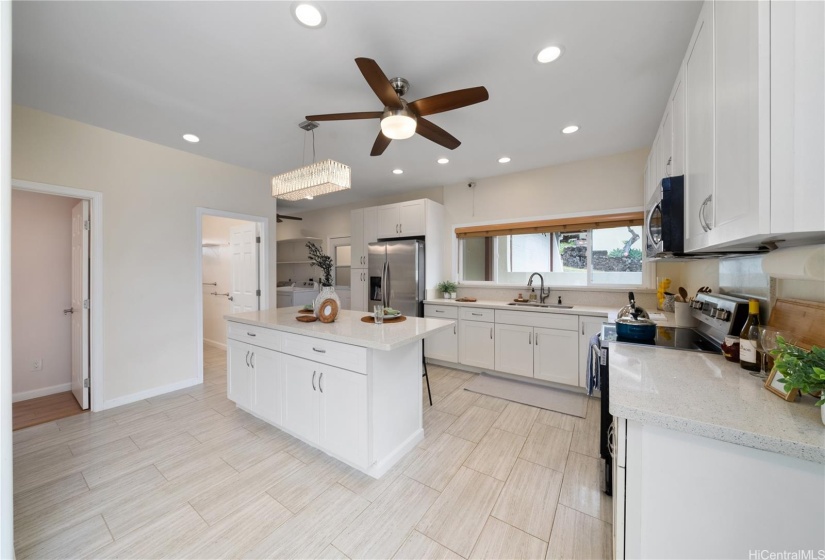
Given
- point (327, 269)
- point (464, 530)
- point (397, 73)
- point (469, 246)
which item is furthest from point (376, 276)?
point (464, 530)

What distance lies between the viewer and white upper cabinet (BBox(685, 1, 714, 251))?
1212 mm

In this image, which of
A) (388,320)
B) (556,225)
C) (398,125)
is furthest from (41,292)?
(556,225)

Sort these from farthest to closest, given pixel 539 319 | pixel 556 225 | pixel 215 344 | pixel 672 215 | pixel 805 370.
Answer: pixel 215 344 < pixel 556 225 < pixel 539 319 < pixel 672 215 < pixel 805 370

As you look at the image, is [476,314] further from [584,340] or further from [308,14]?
[308,14]

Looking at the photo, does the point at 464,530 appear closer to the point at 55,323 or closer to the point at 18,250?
the point at 55,323

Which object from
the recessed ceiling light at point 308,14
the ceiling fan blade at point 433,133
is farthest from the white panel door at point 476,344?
the recessed ceiling light at point 308,14

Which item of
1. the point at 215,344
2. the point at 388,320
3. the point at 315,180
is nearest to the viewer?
the point at 388,320

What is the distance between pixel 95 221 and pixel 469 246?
13.9 ft

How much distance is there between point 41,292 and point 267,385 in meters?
3.03

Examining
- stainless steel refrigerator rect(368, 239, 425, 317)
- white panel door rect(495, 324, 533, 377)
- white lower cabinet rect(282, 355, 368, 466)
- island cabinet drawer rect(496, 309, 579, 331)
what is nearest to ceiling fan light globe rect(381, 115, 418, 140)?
white lower cabinet rect(282, 355, 368, 466)

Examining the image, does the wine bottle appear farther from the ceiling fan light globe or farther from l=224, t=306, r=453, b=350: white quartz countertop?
the ceiling fan light globe

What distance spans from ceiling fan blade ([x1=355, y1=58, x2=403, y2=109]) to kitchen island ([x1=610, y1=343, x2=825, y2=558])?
1.78 m

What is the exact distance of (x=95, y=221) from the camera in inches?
111

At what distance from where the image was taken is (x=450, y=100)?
Result: 176 centimetres
